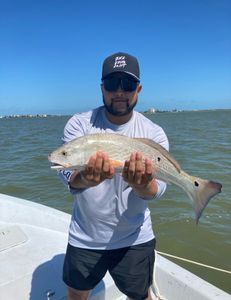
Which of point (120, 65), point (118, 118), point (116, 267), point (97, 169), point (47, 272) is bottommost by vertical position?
point (47, 272)

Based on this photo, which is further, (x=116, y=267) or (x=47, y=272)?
(x=47, y=272)

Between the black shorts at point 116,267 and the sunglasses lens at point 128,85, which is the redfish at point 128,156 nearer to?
the sunglasses lens at point 128,85

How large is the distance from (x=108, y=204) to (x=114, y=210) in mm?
69

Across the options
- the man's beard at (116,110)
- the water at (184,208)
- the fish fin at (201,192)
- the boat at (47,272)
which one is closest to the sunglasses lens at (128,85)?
the man's beard at (116,110)

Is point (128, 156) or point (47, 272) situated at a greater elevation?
point (128, 156)

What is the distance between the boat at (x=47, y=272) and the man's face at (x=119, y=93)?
1952 millimetres

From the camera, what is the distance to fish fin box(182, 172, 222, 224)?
2.68 meters

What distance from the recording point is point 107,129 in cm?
286

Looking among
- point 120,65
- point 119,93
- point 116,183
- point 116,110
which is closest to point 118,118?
point 116,110

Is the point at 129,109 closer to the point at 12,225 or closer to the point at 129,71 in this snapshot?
the point at 129,71

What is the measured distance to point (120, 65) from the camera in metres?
2.81

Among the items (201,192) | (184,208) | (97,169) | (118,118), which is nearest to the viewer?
(97,169)

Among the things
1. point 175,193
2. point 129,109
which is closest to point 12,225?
point 129,109

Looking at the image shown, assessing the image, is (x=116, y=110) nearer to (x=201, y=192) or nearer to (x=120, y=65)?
(x=120, y=65)
